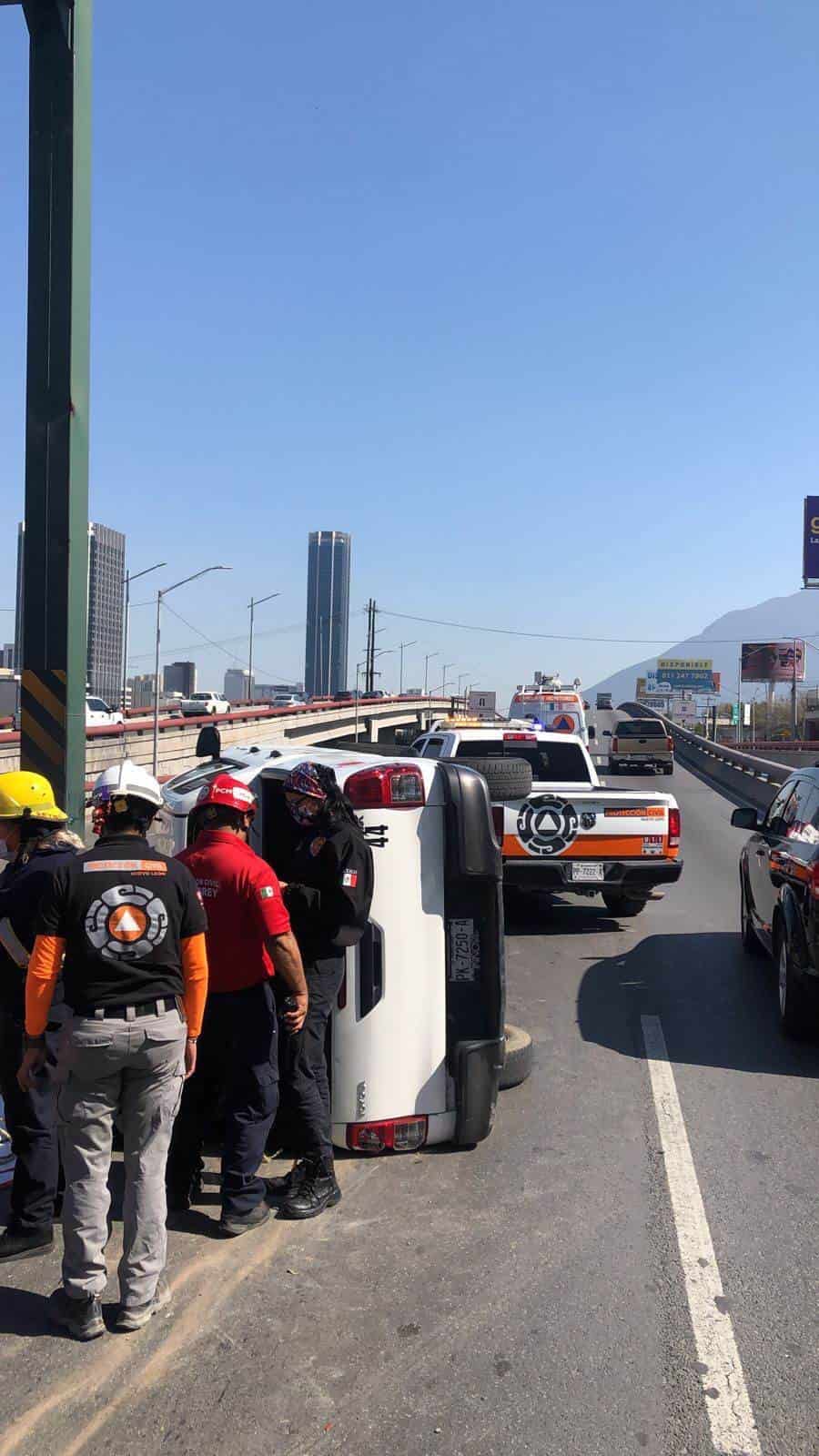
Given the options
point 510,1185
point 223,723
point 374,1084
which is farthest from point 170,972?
point 223,723

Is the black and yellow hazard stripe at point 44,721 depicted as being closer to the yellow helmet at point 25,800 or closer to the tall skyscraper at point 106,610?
the yellow helmet at point 25,800

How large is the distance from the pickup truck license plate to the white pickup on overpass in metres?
3.24

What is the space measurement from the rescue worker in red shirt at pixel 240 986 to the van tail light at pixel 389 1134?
61 cm

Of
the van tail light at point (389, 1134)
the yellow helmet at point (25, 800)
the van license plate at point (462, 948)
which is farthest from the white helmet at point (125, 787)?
the van tail light at point (389, 1134)

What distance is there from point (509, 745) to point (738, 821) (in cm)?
→ 401

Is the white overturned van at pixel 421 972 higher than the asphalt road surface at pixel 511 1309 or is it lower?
higher

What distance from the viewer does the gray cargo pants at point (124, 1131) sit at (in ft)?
12.6

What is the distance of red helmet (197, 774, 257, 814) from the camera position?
4.66 meters

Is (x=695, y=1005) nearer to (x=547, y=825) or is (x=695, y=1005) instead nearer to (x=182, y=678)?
(x=547, y=825)

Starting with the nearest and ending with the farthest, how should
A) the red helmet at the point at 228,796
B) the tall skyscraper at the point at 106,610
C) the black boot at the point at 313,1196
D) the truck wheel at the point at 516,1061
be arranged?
the red helmet at the point at 228,796 < the black boot at the point at 313,1196 < the truck wheel at the point at 516,1061 < the tall skyscraper at the point at 106,610

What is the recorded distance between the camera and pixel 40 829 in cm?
448

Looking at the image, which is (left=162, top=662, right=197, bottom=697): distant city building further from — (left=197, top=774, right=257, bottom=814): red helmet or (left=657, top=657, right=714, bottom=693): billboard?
(left=197, top=774, right=257, bottom=814): red helmet

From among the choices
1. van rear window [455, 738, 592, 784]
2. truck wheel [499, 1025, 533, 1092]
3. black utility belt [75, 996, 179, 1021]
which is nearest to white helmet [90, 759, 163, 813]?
black utility belt [75, 996, 179, 1021]

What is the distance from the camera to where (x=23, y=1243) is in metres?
4.45
